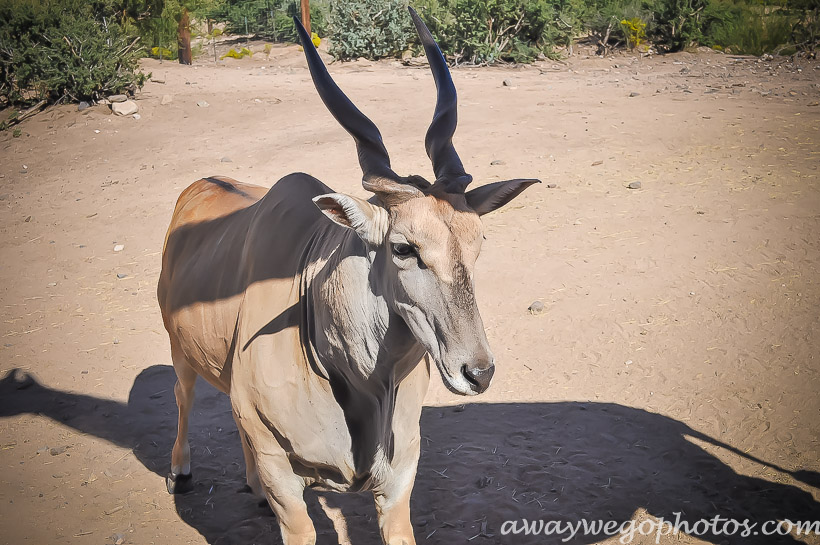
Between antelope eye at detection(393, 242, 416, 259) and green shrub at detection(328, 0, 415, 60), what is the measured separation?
17.7 meters

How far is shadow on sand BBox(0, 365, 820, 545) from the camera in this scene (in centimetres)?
384

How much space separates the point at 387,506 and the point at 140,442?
250cm

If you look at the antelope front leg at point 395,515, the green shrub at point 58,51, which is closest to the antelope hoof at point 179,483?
the antelope front leg at point 395,515

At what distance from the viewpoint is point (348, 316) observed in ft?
8.20

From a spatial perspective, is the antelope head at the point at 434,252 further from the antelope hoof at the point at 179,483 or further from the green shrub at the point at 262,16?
the green shrub at the point at 262,16

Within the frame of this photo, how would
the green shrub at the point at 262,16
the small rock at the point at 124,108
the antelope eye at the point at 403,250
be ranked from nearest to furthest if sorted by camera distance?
the antelope eye at the point at 403,250
the small rock at the point at 124,108
the green shrub at the point at 262,16

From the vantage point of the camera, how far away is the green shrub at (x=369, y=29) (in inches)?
757

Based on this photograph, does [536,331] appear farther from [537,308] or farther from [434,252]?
[434,252]

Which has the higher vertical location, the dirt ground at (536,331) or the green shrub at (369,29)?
the green shrub at (369,29)

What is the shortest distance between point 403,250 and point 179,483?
2712 mm

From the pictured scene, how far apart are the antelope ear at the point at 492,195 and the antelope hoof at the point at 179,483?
9.15ft

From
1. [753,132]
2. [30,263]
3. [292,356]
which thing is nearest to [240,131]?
[30,263]

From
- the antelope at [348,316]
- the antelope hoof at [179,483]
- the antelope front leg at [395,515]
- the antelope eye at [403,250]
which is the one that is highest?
the antelope eye at [403,250]

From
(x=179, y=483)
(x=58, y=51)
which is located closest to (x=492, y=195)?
(x=179, y=483)
